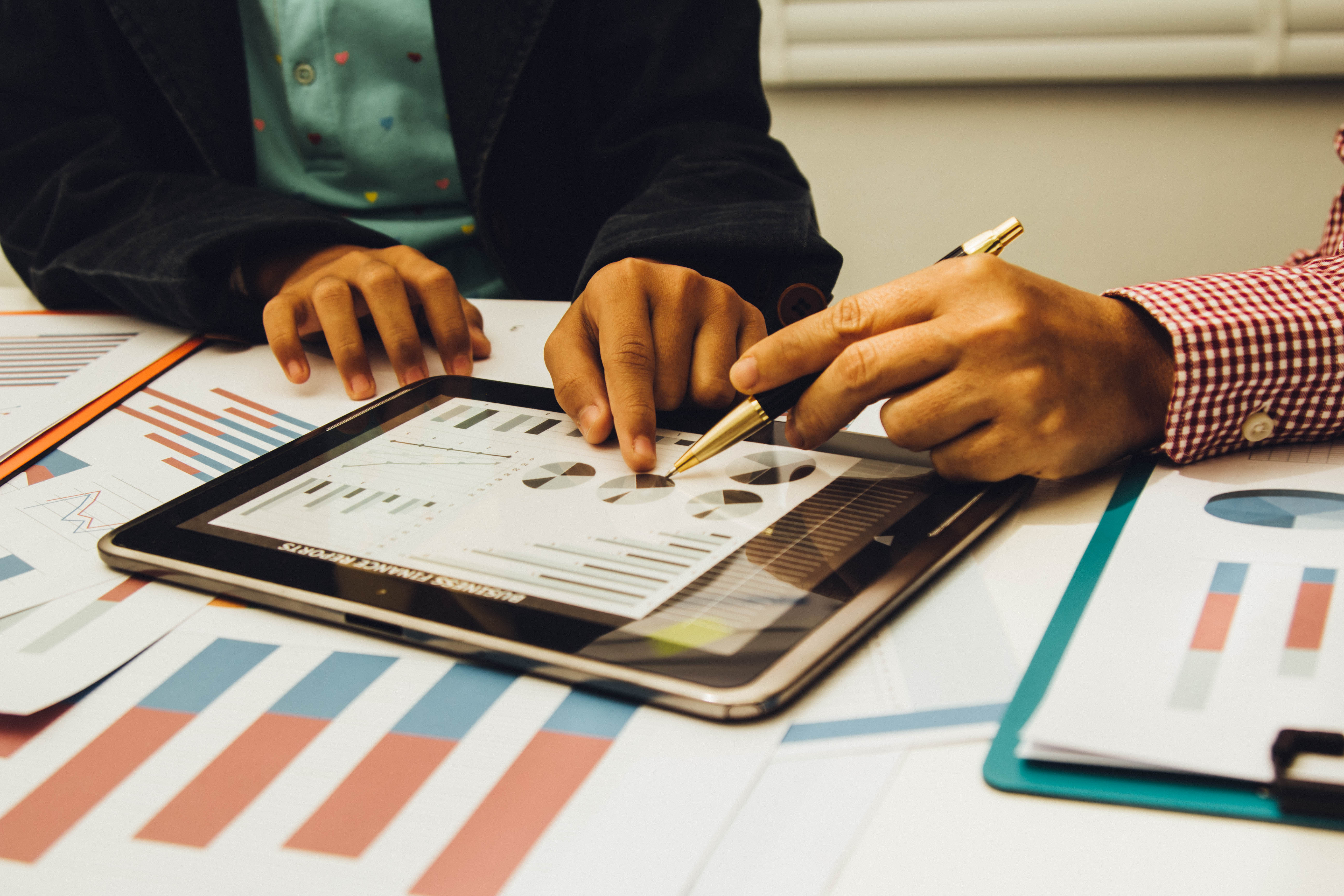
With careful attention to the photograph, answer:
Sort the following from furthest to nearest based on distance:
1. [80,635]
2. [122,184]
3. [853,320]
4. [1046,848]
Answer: [122,184]
[853,320]
[80,635]
[1046,848]

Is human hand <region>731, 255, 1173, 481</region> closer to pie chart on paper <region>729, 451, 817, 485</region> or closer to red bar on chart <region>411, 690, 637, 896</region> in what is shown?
pie chart on paper <region>729, 451, 817, 485</region>

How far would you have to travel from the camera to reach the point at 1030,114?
4.94 feet

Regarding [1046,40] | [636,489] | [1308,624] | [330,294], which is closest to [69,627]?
[636,489]

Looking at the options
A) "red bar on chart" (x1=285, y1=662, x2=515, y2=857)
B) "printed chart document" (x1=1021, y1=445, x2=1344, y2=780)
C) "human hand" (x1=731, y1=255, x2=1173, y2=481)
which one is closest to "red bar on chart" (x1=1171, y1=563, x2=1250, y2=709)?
"printed chart document" (x1=1021, y1=445, x2=1344, y2=780)

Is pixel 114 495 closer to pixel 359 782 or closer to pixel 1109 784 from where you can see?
pixel 359 782

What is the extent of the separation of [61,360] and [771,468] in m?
0.58

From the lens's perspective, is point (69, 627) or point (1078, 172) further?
point (1078, 172)

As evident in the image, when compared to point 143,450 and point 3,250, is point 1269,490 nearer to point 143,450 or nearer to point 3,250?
point 143,450

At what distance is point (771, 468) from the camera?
1.53ft

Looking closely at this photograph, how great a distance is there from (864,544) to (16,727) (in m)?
0.32

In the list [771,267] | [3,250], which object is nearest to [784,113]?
[771,267]

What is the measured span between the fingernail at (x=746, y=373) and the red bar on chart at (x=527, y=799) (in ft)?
0.69

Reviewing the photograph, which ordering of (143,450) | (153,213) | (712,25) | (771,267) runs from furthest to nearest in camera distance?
(712,25), (153,213), (771,267), (143,450)

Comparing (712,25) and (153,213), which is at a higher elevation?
(712,25)
